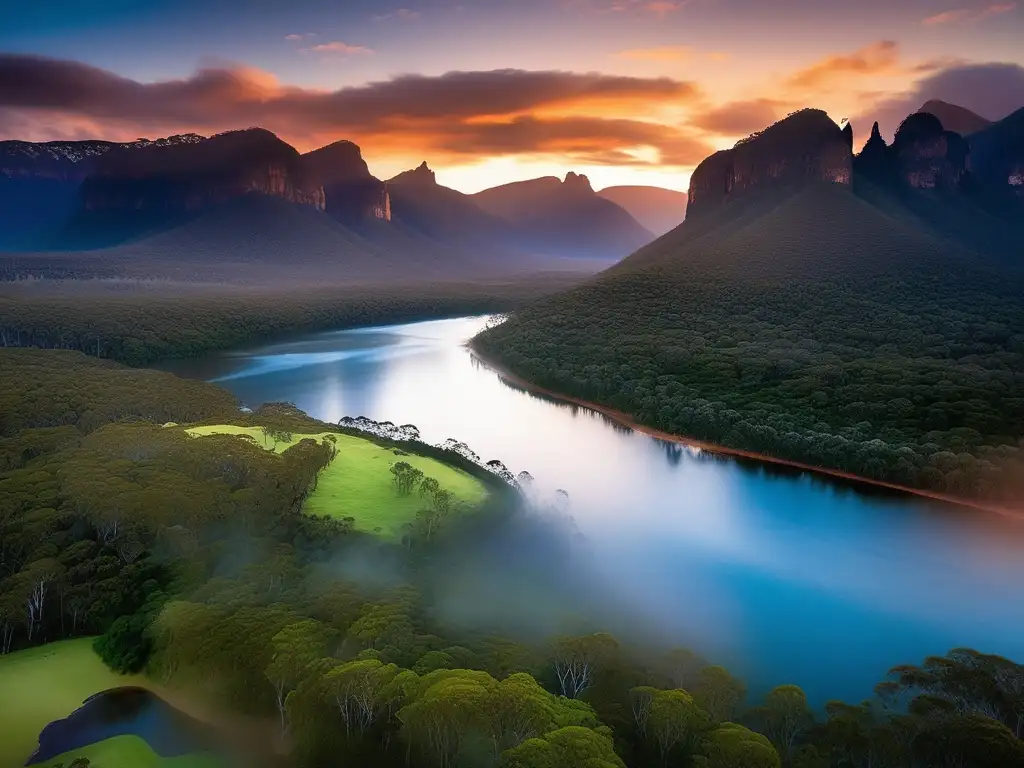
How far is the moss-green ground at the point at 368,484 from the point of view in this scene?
119ft

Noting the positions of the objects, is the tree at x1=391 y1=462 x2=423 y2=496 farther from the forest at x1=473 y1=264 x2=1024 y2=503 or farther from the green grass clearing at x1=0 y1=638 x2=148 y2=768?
the forest at x1=473 y1=264 x2=1024 y2=503

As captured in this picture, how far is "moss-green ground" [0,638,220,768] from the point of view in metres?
20.4

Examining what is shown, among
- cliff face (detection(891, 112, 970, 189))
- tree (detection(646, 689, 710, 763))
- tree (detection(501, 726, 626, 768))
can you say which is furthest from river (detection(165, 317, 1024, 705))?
cliff face (detection(891, 112, 970, 189))

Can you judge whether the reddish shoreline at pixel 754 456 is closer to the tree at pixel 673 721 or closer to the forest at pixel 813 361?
the forest at pixel 813 361

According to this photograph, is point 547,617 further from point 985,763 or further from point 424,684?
point 985,763

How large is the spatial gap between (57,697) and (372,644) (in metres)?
10.6

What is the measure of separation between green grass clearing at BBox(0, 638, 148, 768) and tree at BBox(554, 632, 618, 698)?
592 inches

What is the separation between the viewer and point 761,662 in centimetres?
2825

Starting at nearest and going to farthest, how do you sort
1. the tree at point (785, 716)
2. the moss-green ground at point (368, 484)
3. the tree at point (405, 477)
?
the tree at point (785, 716)
the moss-green ground at point (368, 484)
the tree at point (405, 477)

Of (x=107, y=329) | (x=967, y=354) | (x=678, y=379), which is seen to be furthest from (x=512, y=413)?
(x=107, y=329)

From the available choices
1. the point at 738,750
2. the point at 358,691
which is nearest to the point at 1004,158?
the point at 738,750

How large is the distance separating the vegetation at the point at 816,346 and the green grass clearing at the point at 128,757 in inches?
1774

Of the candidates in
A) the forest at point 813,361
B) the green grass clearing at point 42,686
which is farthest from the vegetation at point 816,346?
the green grass clearing at point 42,686

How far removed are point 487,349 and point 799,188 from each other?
282 ft
